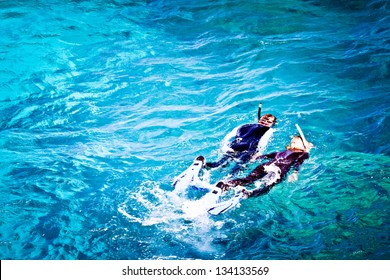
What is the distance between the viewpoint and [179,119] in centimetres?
923

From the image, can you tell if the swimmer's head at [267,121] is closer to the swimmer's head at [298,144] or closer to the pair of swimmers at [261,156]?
the pair of swimmers at [261,156]

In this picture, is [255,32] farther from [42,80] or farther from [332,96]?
[42,80]

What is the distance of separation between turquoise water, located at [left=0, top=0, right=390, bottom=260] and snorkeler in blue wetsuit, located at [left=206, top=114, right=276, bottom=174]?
29 centimetres

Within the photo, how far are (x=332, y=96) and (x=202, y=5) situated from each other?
7.76m

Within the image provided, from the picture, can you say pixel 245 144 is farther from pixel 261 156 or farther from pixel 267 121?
pixel 267 121

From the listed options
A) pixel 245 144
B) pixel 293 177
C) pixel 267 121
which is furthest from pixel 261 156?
pixel 267 121

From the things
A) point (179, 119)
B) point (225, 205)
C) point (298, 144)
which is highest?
point (298, 144)

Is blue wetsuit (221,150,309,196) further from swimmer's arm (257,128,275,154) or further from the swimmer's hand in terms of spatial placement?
swimmer's arm (257,128,275,154)

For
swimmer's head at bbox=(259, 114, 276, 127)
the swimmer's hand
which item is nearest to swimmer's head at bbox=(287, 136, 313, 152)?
the swimmer's hand

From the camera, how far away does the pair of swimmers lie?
6.35m

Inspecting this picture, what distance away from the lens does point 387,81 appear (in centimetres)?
972

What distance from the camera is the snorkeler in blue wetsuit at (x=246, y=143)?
711 cm

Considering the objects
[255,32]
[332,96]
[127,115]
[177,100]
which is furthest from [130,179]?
[255,32]

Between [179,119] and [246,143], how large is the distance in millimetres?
2453
